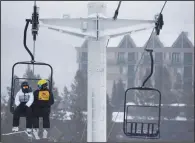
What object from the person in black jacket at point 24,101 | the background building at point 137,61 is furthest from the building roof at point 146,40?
the person in black jacket at point 24,101

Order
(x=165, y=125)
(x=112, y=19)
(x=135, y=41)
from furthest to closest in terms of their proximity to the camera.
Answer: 1. (x=135, y=41)
2. (x=165, y=125)
3. (x=112, y=19)

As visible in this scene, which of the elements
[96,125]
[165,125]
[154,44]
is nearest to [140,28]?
[96,125]

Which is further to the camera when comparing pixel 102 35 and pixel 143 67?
pixel 143 67

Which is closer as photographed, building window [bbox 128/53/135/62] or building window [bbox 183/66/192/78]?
building window [bbox 128/53/135/62]

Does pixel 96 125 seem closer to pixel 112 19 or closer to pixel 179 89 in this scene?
pixel 112 19

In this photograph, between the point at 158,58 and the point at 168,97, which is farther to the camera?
the point at 158,58

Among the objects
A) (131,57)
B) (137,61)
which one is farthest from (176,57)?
(131,57)

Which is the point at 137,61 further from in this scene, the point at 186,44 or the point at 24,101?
A: the point at 24,101

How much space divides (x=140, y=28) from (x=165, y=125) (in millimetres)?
19924

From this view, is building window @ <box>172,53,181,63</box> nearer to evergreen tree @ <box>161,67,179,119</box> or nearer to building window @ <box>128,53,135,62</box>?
evergreen tree @ <box>161,67,179,119</box>

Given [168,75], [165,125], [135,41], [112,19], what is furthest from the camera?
[135,41]

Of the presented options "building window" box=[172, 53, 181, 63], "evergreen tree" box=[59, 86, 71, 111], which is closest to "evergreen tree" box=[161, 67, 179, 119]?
"building window" box=[172, 53, 181, 63]

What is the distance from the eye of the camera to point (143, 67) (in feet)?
95.6

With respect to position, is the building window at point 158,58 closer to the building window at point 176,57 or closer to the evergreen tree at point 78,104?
the building window at point 176,57
